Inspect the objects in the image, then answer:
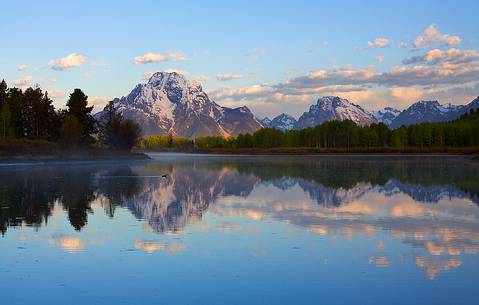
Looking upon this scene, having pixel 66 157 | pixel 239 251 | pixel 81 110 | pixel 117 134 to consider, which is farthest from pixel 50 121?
pixel 239 251

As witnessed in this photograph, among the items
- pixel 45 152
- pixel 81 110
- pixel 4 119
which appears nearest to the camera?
pixel 45 152

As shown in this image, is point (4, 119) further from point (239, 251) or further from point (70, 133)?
point (239, 251)

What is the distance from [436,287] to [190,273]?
6.26 metres

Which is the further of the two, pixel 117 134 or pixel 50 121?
pixel 117 134

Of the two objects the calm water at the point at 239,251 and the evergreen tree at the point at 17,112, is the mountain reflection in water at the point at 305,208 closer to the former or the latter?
the calm water at the point at 239,251

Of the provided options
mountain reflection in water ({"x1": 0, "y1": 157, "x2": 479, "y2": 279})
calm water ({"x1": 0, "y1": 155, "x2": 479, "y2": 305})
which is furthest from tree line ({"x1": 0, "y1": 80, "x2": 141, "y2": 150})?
calm water ({"x1": 0, "y1": 155, "x2": 479, "y2": 305})

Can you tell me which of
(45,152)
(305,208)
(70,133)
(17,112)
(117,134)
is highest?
(17,112)

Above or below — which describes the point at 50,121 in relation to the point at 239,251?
above

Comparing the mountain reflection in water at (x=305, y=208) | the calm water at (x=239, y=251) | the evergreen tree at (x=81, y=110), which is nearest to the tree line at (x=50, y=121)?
the evergreen tree at (x=81, y=110)

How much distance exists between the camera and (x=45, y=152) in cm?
10194

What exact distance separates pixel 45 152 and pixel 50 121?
86.0 ft

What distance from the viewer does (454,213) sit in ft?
92.2

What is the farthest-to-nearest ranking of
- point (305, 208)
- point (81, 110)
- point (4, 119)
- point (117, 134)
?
point (117, 134), point (81, 110), point (4, 119), point (305, 208)

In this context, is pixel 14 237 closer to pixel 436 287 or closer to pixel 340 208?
pixel 436 287
